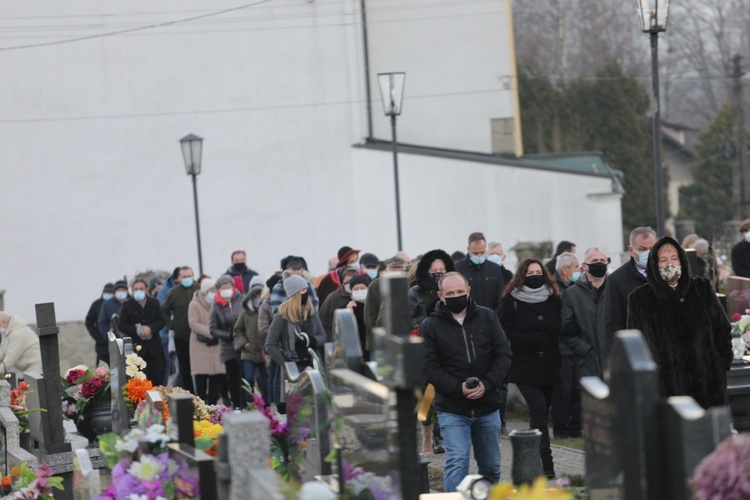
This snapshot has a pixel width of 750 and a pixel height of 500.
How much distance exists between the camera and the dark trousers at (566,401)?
1277 cm

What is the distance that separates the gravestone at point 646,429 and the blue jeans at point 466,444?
158 inches

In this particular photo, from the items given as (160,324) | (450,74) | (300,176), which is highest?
(450,74)

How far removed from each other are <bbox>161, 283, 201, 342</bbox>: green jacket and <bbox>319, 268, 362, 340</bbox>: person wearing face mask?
3996 millimetres

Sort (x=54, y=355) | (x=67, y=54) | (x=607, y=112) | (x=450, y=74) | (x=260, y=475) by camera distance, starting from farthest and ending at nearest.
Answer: (x=607, y=112) < (x=450, y=74) < (x=67, y=54) < (x=54, y=355) < (x=260, y=475)

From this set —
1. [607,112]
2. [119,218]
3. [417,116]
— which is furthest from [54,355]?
[607,112]

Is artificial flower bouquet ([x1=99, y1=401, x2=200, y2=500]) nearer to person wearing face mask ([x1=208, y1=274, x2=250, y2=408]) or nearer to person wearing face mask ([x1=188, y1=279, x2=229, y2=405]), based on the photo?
person wearing face mask ([x1=208, y1=274, x2=250, y2=408])

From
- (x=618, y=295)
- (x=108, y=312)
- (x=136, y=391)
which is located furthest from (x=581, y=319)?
(x=108, y=312)

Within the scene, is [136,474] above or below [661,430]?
below

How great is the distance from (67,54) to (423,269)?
19.3 meters

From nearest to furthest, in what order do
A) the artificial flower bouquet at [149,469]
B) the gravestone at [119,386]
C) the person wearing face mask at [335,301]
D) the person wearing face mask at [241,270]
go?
the artificial flower bouquet at [149,469] < the gravestone at [119,386] < the person wearing face mask at [335,301] < the person wearing face mask at [241,270]

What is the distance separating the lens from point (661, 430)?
436cm

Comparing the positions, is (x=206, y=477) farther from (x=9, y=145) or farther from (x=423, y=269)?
(x=9, y=145)

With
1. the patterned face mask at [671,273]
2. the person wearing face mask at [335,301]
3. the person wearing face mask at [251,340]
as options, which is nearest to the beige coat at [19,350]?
the person wearing face mask at [251,340]

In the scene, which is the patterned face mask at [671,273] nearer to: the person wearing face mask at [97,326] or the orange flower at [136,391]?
the orange flower at [136,391]
